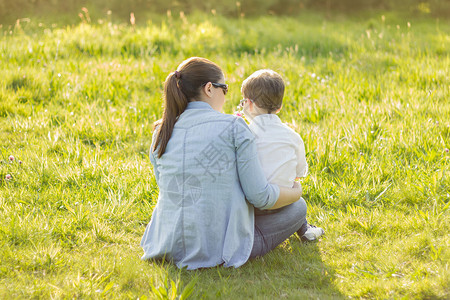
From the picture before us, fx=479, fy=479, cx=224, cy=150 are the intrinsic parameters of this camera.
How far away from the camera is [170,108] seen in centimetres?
277

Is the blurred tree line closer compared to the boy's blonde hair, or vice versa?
the boy's blonde hair

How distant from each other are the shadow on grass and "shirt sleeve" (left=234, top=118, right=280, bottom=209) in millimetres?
470

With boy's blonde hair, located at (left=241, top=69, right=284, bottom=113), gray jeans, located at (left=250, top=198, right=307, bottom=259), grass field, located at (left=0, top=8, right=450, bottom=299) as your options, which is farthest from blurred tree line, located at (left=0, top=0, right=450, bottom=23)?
gray jeans, located at (left=250, top=198, right=307, bottom=259)

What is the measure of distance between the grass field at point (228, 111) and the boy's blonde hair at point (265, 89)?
0.99 meters

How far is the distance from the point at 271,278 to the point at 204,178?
739mm

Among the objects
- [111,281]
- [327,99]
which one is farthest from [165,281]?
[327,99]

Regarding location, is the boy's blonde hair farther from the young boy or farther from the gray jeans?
Answer: the gray jeans

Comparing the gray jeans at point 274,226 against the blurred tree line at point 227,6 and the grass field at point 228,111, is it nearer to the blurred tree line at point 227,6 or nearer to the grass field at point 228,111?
the grass field at point 228,111

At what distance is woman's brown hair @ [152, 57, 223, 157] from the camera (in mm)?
2715

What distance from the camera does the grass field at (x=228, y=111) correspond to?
2.77 metres

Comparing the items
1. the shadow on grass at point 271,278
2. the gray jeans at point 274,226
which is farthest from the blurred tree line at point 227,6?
the shadow on grass at point 271,278

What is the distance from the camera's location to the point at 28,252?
3.01 meters

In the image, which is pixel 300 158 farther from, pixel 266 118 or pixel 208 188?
pixel 208 188

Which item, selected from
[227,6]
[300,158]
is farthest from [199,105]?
[227,6]
